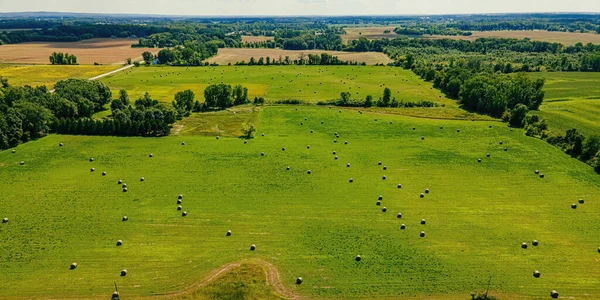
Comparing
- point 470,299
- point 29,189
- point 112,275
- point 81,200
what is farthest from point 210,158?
point 470,299

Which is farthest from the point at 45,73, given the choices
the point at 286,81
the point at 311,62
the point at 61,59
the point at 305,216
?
the point at 305,216

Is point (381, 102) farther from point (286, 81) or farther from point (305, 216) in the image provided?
point (305, 216)

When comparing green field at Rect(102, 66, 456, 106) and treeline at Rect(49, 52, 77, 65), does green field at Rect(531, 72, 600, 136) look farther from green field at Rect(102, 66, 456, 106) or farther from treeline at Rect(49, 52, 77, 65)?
treeline at Rect(49, 52, 77, 65)

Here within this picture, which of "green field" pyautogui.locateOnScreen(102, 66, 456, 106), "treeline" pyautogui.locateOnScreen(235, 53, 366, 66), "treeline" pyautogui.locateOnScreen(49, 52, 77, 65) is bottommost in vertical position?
"green field" pyautogui.locateOnScreen(102, 66, 456, 106)

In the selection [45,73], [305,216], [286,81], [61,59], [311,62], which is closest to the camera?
[305,216]

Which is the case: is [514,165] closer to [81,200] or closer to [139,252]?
[139,252]

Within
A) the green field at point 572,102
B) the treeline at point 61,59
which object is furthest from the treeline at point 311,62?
the green field at point 572,102

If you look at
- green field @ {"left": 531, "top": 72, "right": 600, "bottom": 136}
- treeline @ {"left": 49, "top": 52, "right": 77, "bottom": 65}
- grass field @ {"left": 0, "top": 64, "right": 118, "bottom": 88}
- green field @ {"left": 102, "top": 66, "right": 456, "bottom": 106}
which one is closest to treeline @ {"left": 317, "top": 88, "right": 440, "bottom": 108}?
green field @ {"left": 102, "top": 66, "right": 456, "bottom": 106}
